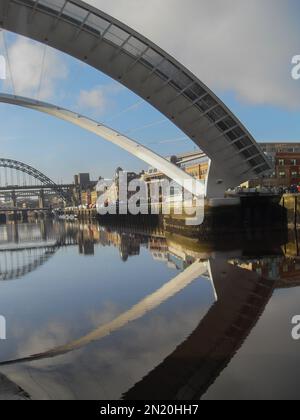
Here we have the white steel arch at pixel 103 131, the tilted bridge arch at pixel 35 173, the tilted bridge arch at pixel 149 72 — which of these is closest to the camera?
the tilted bridge arch at pixel 149 72

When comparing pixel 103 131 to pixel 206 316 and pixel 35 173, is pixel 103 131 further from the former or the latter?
pixel 35 173

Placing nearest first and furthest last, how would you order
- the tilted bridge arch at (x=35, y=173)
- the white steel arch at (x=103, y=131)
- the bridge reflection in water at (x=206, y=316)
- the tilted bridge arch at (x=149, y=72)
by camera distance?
the bridge reflection in water at (x=206, y=316)
the tilted bridge arch at (x=149, y=72)
the white steel arch at (x=103, y=131)
the tilted bridge arch at (x=35, y=173)

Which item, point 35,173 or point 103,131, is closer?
point 103,131

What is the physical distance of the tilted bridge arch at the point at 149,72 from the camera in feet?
79.7

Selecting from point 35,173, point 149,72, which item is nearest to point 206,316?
point 149,72

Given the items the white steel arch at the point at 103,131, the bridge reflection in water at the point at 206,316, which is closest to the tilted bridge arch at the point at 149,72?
the white steel arch at the point at 103,131

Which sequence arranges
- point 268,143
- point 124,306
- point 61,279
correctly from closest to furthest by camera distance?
point 124,306 < point 61,279 < point 268,143

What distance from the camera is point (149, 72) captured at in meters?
27.8

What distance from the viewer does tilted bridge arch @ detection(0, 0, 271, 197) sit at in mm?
24281

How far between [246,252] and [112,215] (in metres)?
65.4

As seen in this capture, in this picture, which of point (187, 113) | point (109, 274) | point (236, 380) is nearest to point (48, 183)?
point (187, 113)

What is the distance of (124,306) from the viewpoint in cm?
1096

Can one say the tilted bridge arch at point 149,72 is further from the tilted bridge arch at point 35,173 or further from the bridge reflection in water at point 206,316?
the tilted bridge arch at point 35,173
